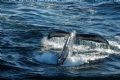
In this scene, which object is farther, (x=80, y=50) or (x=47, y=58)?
(x=80, y=50)

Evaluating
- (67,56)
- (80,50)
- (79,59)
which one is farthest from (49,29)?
(67,56)

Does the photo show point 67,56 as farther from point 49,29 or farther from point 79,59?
point 49,29

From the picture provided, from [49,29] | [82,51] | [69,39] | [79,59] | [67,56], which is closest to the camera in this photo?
[67,56]

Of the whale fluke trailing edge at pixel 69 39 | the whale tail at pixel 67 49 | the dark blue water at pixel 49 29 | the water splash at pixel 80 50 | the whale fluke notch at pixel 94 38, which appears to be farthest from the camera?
the whale fluke notch at pixel 94 38

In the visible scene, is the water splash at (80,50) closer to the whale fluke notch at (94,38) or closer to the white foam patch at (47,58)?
the white foam patch at (47,58)

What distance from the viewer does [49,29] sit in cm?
2467

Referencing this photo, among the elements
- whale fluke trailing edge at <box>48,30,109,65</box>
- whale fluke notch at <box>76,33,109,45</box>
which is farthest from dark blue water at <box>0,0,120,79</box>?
whale fluke notch at <box>76,33,109,45</box>

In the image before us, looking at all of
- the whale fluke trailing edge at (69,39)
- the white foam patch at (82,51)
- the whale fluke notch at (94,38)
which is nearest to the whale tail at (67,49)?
the whale fluke trailing edge at (69,39)

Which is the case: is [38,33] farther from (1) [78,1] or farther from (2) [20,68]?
(1) [78,1]

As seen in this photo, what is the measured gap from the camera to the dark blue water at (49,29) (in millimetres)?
17047

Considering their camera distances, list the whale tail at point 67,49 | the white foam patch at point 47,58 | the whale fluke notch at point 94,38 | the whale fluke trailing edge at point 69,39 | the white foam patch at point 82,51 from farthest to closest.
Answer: the whale fluke notch at point 94,38 → the white foam patch at point 82,51 → the white foam patch at point 47,58 → the whale fluke trailing edge at point 69,39 → the whale tail at point 67,49

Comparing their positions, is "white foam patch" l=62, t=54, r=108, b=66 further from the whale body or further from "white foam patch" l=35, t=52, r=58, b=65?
"white foam patch" l=35, t=52, r=58, b=65

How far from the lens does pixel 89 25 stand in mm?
26625

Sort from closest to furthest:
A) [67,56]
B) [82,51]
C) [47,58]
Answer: [67,56] < [47,58] < [82,51]
